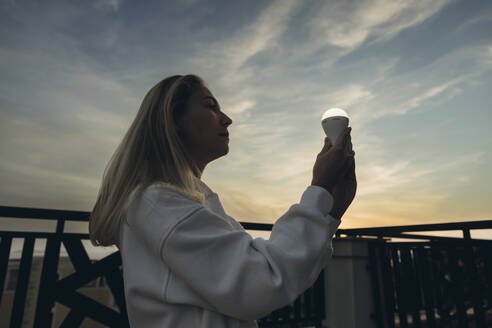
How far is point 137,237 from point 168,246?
212mm

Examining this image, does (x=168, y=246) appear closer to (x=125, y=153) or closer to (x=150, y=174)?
(x=150, y=174)

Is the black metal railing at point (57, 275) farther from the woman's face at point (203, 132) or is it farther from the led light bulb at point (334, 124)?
the led light bulb at point (334, 124)

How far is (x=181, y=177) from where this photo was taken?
114 cm

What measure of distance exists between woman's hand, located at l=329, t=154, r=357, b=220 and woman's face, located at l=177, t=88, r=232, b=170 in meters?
0.53

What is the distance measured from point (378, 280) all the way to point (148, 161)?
10.9 ft

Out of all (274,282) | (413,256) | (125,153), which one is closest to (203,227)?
(274,282)

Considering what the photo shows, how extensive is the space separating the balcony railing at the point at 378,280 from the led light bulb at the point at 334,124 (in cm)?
150

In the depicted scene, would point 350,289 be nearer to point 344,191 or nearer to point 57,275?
point 344,191

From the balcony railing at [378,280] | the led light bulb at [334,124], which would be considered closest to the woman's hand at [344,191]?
the led light bulb at [334,124]

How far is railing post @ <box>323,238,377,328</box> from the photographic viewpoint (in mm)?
3531

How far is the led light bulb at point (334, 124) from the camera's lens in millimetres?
1332

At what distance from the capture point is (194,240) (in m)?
0.89

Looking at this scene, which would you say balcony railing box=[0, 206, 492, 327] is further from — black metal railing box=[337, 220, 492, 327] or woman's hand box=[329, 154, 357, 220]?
woman's hand box=[329, 154, 357, 220]

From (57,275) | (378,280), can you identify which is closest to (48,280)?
(57,275)
